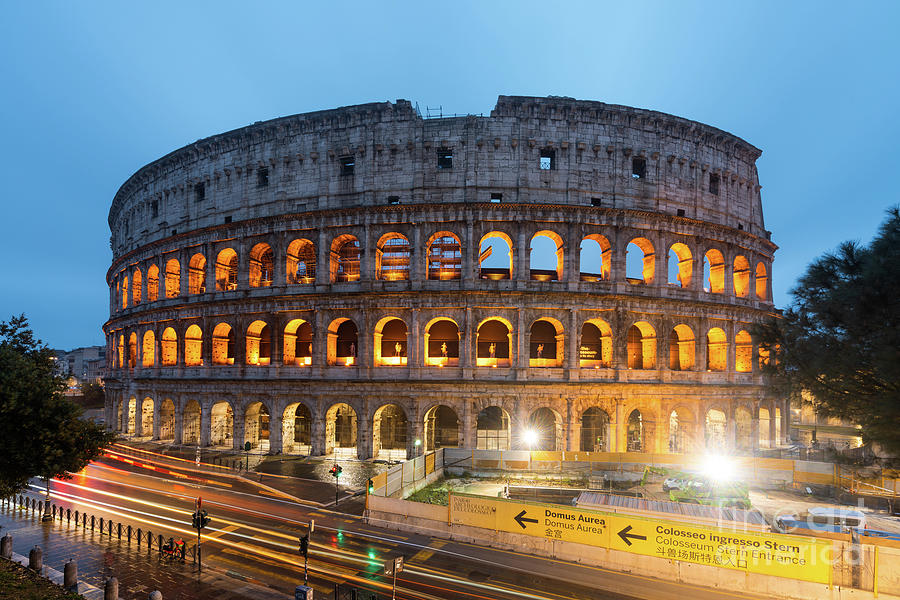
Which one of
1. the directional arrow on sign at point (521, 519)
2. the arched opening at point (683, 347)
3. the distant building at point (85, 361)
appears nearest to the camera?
the directional arrow on sign at point (521, 519)

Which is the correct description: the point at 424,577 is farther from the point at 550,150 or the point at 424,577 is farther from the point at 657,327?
the point at 550,150

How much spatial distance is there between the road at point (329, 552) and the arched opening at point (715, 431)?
76.8ft

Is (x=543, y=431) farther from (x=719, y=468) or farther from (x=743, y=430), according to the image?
(x=743, y=430)

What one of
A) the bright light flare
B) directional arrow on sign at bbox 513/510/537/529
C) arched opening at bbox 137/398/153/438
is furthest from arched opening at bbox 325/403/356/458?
the bright light flare

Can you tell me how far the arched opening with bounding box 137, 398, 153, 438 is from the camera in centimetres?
3950

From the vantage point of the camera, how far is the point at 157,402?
37.9 metres

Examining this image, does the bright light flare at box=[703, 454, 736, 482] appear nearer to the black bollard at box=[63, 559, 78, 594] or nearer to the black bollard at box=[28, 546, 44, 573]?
the black bollard at box=[63, 559, 78, 594]

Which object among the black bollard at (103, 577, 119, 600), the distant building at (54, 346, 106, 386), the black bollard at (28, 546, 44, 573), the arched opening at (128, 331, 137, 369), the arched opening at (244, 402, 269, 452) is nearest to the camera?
the black bollard at (103, 577, 119, 600)

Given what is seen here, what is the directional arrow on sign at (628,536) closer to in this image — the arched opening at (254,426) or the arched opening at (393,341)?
the arched opening at (393,341)

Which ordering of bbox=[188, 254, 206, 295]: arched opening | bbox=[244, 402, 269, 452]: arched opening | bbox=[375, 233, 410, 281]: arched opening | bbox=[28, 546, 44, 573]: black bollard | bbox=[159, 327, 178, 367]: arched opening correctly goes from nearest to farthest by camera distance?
bbox=[28, 546, 44, 573]: black bollard, bbox=[244, 402, 269, 452]: arched opening, bbox=[188, 254, 206, 295]: arched opening, bbox=[375, 233, 410, 281]: arched opening, bbox=[159, 327, 178, 367]: arched opening

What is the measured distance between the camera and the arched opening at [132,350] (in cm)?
4303

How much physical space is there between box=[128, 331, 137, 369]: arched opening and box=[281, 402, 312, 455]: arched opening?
18.0 metres

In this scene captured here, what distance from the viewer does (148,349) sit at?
41.0 m

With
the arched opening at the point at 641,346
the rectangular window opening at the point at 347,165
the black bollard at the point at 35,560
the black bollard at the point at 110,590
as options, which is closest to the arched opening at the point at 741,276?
the arched opening at the point at 641,346
